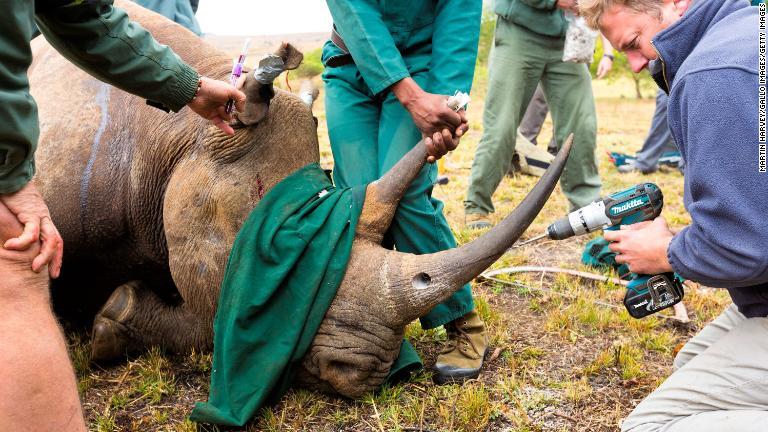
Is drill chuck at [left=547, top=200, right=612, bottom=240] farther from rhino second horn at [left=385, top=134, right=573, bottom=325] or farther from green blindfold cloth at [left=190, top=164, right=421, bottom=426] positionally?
green blindfold cloth at [left=190, top=164, right=421, bottom=426]

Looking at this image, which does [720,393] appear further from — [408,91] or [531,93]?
[531,93]

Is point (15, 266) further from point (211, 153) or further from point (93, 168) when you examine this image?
point (93, 168)

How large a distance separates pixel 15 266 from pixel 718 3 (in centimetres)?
262

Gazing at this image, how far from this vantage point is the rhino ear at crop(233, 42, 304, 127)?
3.55 metres

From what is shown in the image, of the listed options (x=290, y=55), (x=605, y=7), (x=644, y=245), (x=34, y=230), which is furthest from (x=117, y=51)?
(x=644, y=245)

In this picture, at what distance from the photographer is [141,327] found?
402 cm

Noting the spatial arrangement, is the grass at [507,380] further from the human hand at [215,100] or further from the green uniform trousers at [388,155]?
the human hand at [215,100]

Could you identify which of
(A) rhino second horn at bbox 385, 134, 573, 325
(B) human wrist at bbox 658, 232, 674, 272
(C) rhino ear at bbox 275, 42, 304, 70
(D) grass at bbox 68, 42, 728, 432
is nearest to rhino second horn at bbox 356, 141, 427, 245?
(A) rhino second horn at bbox 385, 134, 573, 325

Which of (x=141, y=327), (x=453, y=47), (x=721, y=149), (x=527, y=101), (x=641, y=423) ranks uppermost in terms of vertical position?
(x=721, y=149)

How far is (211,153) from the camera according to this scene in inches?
147

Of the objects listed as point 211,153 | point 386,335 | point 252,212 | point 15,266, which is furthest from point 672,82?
point 15,266

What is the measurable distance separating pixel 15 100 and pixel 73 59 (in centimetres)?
67

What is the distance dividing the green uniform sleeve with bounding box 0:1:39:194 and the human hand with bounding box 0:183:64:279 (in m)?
0.05

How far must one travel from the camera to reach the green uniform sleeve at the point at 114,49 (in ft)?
8.64
